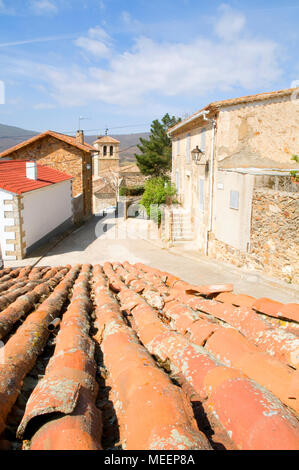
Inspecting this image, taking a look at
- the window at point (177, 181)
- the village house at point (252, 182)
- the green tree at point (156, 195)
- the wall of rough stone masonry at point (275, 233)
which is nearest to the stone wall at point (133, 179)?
the window at point (177, 181)

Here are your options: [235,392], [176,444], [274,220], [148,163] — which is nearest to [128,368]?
[235,392]

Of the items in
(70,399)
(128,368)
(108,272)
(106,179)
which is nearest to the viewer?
(70,399)

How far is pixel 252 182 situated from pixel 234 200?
135 cm

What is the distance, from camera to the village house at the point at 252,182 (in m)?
10.1

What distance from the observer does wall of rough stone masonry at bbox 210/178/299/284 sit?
9.71m

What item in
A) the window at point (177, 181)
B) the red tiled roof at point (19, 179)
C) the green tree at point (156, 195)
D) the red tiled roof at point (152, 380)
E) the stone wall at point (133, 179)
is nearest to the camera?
the red tiled roof at point (152, 380)

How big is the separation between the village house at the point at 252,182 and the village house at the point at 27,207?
26.3ft

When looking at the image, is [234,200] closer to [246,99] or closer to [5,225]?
[246,99]

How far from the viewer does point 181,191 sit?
2186 centimetres

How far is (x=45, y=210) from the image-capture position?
17.7 metres

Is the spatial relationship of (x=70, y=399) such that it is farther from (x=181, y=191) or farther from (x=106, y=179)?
(x=106, y=179)

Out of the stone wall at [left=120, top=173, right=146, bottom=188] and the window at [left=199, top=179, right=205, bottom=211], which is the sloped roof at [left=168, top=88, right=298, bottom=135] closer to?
the window at [left=199, top=179, right=205, bottom=211]

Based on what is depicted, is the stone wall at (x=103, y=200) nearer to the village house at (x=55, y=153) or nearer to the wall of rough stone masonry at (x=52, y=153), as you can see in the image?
the village house at (x=55, y=153)
